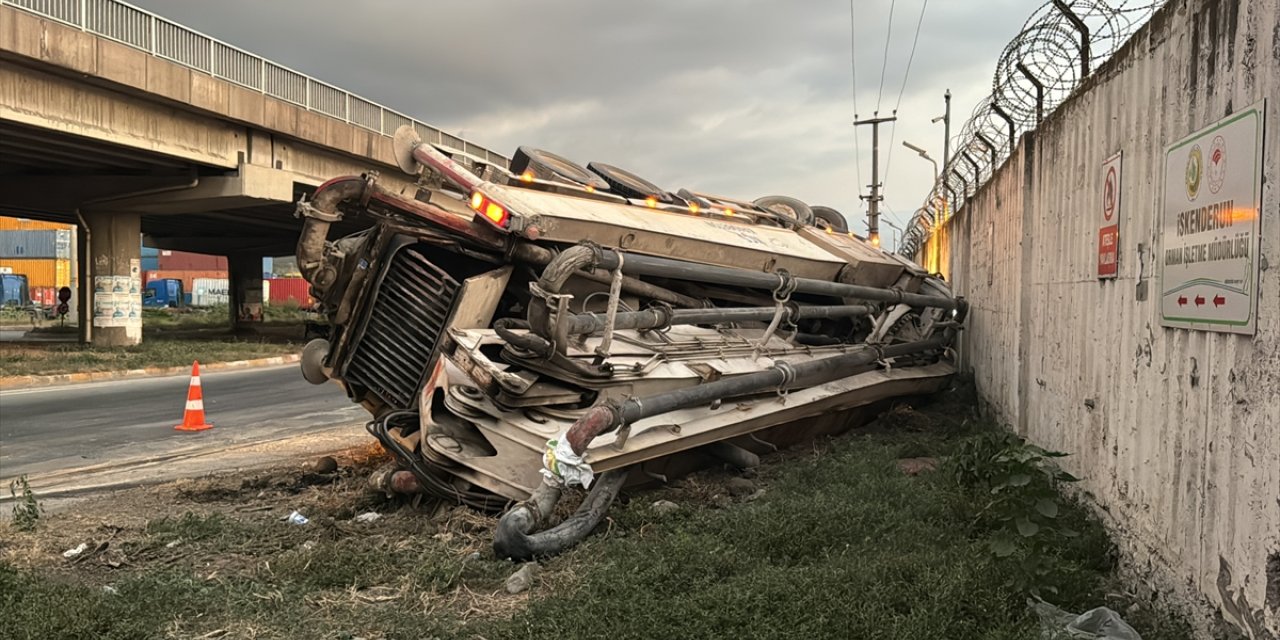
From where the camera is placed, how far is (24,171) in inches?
781

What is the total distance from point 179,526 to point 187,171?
1642cm

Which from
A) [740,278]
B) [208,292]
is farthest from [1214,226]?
[208,292]

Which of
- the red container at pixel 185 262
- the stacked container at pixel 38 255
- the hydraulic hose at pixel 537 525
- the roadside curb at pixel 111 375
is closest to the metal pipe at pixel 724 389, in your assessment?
the hydraulic hose at pixel 537 525

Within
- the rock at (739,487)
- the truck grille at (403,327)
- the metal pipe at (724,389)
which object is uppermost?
the truck grille at (403,327)

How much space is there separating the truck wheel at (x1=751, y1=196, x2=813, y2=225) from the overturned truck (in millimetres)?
2259

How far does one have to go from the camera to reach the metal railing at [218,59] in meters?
13.9

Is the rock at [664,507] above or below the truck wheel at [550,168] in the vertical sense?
below

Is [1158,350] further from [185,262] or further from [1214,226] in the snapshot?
[185,262]

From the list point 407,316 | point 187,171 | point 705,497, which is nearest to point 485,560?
point 705,497

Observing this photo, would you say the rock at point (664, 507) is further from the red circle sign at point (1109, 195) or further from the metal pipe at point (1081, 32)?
the metal pipe at point (1081, 32)

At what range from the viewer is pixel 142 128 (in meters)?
15.9

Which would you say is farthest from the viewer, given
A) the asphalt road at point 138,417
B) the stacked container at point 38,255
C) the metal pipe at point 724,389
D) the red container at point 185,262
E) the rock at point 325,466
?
the red container at point 185,262

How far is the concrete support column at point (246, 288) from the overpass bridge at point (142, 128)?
9206 millimetres

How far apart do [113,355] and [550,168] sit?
1492cm
